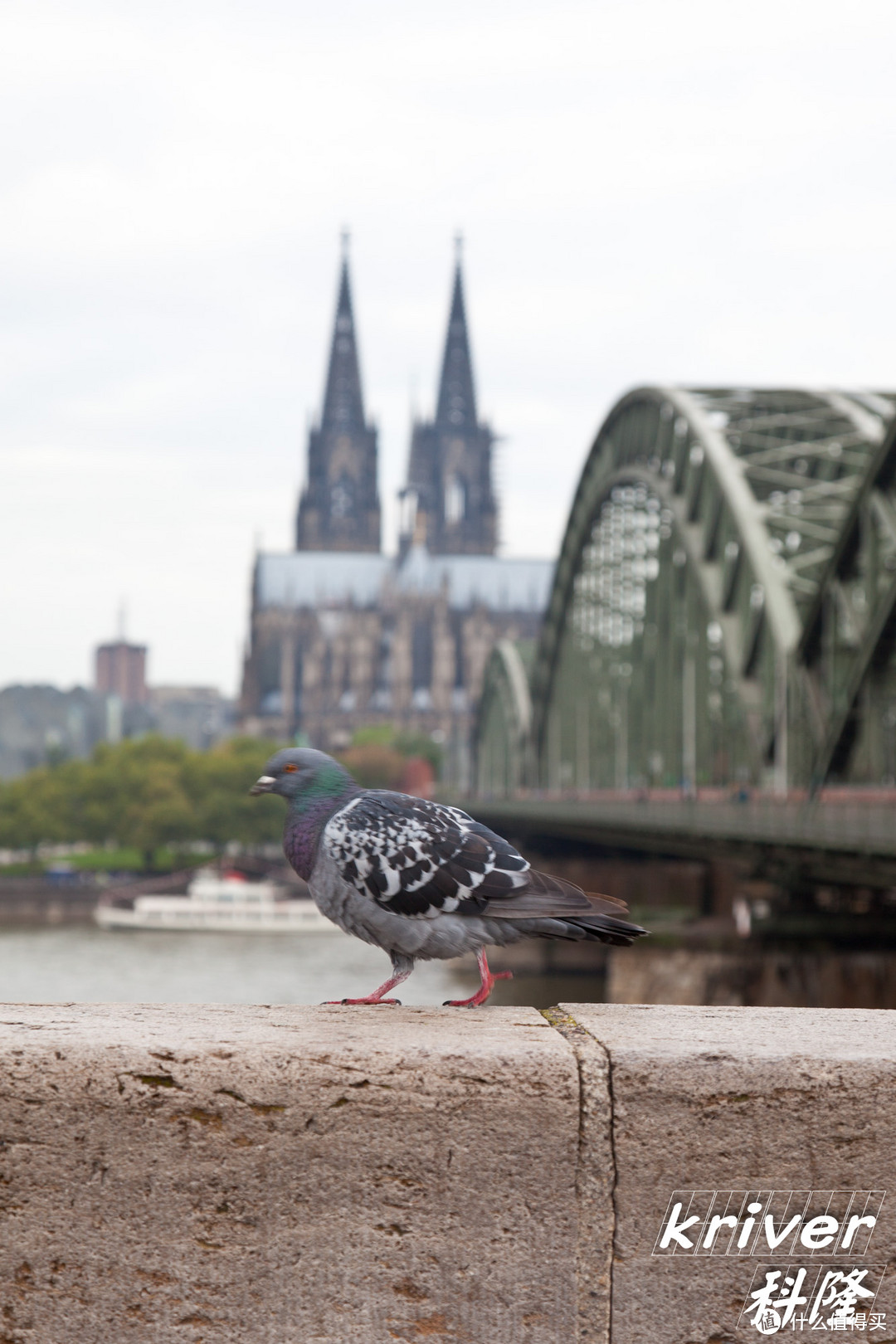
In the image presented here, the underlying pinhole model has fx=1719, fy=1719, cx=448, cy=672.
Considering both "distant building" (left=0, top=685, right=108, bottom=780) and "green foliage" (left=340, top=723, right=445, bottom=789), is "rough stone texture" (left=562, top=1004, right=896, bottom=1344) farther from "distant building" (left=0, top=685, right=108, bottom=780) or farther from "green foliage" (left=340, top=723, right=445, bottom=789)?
"distant building" (left=0, top=685, right=108, bottom=780)

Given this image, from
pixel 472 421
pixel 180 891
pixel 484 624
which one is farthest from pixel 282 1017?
pixel 472 421

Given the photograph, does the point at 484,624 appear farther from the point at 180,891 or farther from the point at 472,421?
the point at 180,891

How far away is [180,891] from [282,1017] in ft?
267

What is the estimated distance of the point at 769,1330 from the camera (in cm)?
275

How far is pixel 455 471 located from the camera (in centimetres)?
16275

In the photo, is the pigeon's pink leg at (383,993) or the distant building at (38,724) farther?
the distant building at (38,724)

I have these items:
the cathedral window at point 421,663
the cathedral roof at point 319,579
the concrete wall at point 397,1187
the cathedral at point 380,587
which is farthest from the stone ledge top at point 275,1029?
the cathedral roof at point 319,579

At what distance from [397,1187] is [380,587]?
497 feet

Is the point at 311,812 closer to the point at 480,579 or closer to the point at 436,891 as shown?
the point at 436,891

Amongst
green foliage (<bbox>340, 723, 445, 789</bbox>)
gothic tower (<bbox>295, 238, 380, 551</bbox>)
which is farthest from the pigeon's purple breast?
gothic tower (<bbox>295, 238, 380, 551</bbox>)

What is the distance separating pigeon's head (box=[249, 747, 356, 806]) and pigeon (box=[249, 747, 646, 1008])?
4.5 inches

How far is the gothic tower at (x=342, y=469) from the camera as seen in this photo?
16025 cm

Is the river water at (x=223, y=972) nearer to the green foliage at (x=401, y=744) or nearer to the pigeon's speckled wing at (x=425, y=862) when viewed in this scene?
the pigeon's speckled wing at (x=425, y=862)

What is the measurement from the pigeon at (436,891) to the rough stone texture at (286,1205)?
630 millimetres
